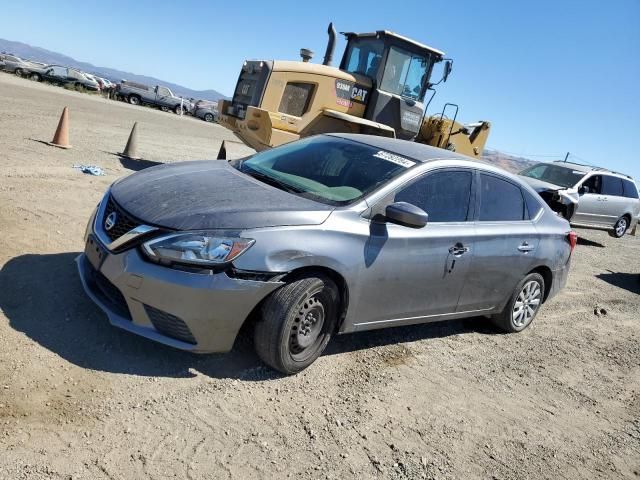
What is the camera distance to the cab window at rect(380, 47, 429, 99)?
1203 cm

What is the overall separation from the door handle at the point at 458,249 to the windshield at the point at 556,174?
33.5ft

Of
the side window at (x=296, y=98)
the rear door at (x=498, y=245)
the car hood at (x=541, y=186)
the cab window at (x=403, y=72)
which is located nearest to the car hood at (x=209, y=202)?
the rear door at (x=498, y=245)

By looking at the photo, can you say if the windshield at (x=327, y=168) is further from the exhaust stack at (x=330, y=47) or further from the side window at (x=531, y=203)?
the exhaust stack at (x=330, y=47)

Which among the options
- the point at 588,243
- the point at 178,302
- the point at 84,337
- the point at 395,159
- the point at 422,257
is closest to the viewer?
the point at 178,302

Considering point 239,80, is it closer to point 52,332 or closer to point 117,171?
point 117,171

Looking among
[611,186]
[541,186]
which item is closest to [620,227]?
[611,186]

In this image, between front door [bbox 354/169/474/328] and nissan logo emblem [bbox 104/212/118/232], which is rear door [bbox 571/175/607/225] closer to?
front door [bbox 354/169/474/328]

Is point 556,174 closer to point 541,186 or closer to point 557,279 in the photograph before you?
point 541,186

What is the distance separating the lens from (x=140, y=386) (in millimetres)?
3350

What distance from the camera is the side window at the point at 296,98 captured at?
1120 cm

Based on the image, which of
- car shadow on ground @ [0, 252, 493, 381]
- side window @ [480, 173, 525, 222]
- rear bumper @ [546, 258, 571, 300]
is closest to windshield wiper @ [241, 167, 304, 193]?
car shadow on ground @ [0, 252, 493, 381]

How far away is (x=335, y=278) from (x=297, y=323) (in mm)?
414

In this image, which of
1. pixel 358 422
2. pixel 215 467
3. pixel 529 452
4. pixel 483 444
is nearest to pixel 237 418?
pixel 215 467

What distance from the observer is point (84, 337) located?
3.69 meters
